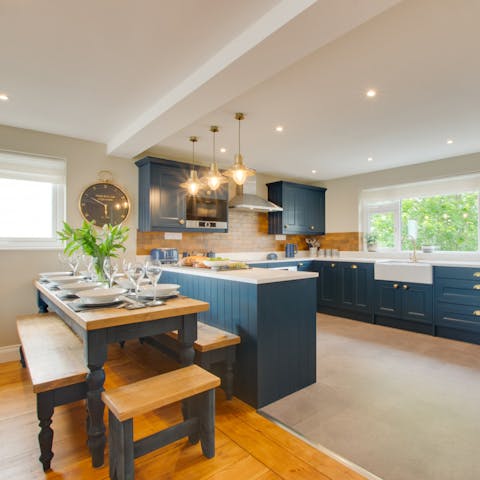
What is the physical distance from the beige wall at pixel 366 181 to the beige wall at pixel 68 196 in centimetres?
380

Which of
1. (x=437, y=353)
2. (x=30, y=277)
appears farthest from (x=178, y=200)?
(x=437, y=353)

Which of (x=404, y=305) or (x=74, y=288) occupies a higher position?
(x=74, y=288)

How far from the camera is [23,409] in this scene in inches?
85.4

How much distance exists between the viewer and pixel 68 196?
344cm

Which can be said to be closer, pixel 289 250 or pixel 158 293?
pixel 158 293

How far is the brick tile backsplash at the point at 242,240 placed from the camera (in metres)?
4.13

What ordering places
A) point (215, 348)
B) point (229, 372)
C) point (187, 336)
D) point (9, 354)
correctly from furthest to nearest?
point (9, 354), point (229, 372), point (215, 348), point (187, 336)

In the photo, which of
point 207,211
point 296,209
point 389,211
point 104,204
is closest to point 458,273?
point 389,211

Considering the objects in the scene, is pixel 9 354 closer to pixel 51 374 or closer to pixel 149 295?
pixel 51 374

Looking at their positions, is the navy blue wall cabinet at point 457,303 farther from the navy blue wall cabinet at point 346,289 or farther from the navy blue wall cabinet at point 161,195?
the navy blue wall cabinet at point 161,195

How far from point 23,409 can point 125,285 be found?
43.5 inches

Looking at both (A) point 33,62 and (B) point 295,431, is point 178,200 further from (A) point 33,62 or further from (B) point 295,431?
(B) point 295,431

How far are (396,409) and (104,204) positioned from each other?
3474mm

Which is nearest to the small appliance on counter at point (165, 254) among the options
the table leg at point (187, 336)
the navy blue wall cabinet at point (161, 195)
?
the navy blue wall cabinet at point (161, 195)
